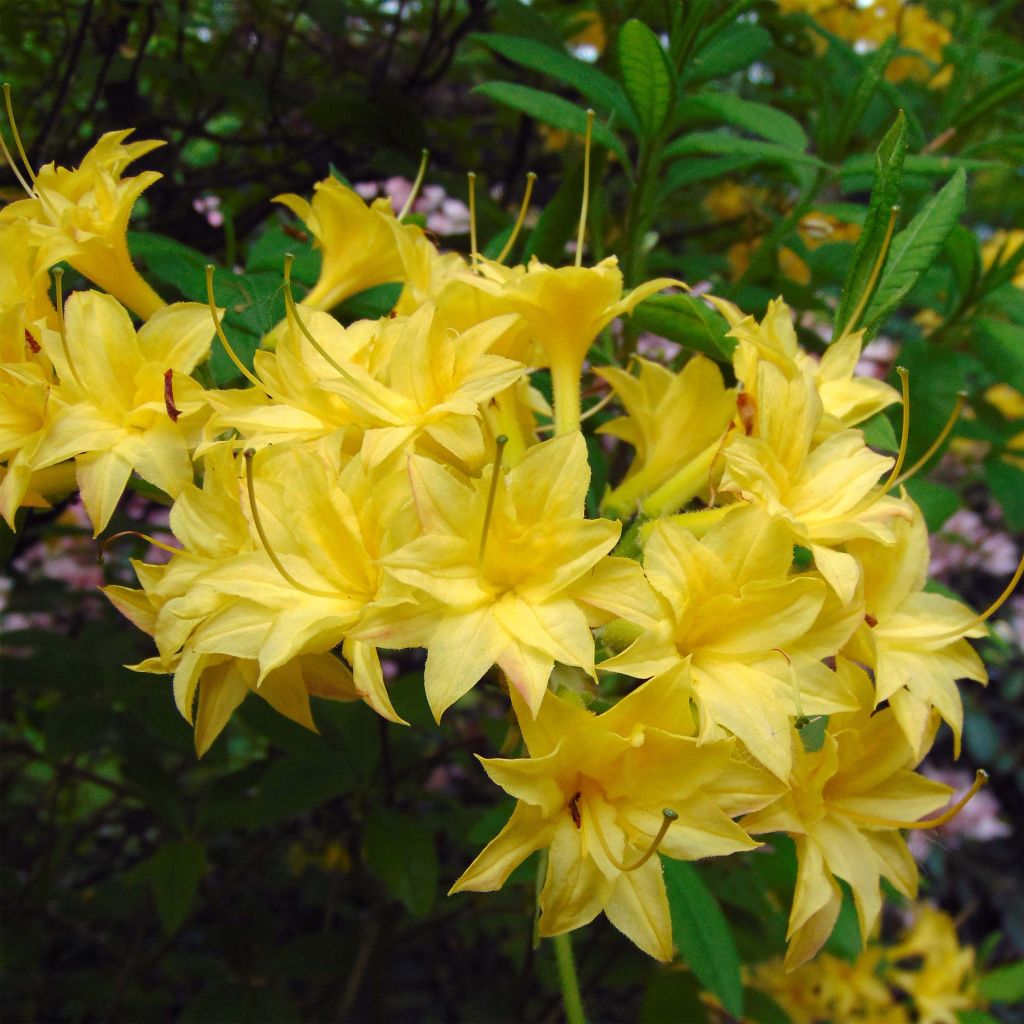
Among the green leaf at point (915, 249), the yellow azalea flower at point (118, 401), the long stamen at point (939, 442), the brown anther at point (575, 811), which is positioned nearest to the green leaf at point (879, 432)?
the long stamen at point (939, 442)

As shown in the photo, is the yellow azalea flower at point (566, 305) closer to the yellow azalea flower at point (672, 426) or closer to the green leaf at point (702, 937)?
the yellow azalea flower at point (672, 426)

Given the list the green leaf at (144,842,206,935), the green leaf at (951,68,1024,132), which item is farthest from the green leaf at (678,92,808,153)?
the green leaf at (144,842,206,935)

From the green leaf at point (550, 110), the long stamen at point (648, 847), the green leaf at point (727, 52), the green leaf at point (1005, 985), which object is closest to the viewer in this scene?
the long stamen at point (648, 847)

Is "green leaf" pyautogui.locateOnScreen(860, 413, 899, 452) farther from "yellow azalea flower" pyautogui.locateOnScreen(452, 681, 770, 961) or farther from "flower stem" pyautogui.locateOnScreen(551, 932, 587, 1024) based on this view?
"flower stem" pyautogui.locateOnScreen(551, 932, 587, 1024)

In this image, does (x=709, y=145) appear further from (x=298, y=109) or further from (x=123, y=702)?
(x=123, y=702)

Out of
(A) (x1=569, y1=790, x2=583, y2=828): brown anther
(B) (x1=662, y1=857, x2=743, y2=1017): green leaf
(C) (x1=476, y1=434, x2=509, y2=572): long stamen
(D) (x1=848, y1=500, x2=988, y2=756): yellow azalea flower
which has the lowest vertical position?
(B) (x1=662, y1=857, x2=743, y2=1017): green leaf

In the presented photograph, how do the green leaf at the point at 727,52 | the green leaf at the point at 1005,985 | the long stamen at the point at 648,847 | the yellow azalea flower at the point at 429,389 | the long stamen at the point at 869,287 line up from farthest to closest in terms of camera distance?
the green leaf at the point at 1005,985 < the green leaf at the point at 727,52 < the long stamen at the point at 869,287 < the yellow azalea flower at the point at 429,389 < the long stamen at the point at 648,847
